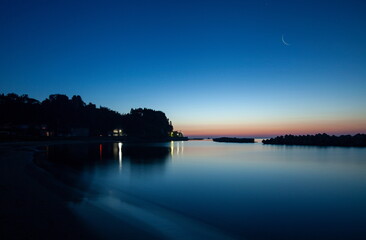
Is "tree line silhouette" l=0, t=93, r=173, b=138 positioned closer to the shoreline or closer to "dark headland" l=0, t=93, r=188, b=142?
"dark headland" l=0, t=93, r=188, b=142

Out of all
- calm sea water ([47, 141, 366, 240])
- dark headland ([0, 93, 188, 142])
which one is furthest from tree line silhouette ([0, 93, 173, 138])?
calm sea water ([47, 141, 366, 240])

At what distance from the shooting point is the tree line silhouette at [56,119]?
6469cm

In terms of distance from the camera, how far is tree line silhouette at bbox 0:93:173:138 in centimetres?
6469

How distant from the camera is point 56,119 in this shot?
→ 233ft

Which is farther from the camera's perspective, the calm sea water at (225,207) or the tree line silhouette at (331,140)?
the tree line silhouette at (331,140)

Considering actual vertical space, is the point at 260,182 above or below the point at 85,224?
below

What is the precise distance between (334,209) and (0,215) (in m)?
11.8

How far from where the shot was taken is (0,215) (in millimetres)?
5621

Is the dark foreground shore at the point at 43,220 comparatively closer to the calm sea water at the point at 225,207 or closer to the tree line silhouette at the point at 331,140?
the calm sea water at the point at 225,207

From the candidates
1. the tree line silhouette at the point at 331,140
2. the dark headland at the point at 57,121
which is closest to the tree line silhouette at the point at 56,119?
the dark headland at the point at 57,121

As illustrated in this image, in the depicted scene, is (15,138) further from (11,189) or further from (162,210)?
(162,210)

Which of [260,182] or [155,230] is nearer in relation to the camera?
[155,230]

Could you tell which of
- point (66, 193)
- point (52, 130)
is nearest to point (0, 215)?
point (66, 193)

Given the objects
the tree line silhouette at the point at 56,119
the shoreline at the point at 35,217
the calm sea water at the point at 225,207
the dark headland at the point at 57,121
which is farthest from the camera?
the tree line silhouette at the point at 56,119
